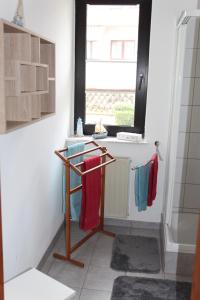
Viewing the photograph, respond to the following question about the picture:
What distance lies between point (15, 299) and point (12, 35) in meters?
1.29

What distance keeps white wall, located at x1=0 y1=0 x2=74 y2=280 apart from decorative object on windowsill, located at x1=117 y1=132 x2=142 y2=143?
54 cm

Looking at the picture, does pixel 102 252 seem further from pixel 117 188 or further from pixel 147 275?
pixel 117 188

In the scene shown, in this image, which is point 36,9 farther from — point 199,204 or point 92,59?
point 199,204

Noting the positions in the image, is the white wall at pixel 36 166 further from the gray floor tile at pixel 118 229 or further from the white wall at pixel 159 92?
the white wall at pixel 159 92

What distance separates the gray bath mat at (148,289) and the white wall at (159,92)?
0.90 meters

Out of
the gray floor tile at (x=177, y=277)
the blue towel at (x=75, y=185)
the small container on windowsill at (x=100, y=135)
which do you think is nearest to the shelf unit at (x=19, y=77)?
the blue towel at (x=75, y=185)

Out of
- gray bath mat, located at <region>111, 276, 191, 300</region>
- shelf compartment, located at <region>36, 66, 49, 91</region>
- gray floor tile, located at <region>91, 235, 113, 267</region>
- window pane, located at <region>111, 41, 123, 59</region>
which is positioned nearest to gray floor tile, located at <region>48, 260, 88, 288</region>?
gray floor tile, located at <region>91, 235, 113, 267</region>

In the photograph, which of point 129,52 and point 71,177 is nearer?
point 71,177

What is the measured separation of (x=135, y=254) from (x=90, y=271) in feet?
1.53

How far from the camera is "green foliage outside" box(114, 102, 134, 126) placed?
3424 millimetres

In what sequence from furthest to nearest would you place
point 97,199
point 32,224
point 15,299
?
point 97,199 → point 32,224 → point 15,299

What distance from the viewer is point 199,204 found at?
11.2ft

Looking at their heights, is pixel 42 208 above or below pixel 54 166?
below

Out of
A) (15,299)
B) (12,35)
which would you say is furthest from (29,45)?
(15,299)
